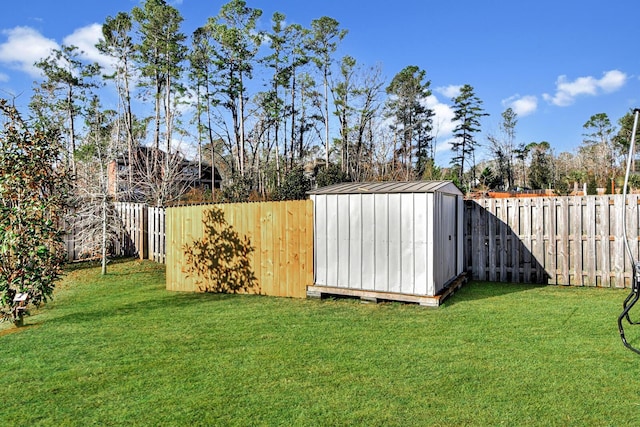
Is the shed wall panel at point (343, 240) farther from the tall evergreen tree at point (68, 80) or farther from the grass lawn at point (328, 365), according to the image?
the tall evergreen tree at point (68, 80)

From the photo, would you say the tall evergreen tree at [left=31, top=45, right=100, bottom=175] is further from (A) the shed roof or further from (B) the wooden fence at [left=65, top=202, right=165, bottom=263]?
(A) the shed roof

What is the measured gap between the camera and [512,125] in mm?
33688

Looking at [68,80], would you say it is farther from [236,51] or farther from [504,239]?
[504,239]

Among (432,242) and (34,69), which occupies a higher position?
(34,69)

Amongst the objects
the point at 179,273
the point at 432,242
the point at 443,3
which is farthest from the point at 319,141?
the point at 432,242

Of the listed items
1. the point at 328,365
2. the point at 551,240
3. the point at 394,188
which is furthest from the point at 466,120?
the point at 328,365

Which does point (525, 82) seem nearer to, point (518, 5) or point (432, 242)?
point (518, 5)

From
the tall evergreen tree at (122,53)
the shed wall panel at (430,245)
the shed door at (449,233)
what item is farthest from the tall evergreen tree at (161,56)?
the shed wall panel at (430,245)

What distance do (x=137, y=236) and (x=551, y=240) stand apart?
10.6 meters

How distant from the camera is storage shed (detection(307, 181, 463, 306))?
584cm

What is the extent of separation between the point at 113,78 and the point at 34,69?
5.08 meters

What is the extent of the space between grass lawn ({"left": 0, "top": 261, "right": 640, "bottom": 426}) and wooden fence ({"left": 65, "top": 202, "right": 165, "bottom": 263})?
5040mm

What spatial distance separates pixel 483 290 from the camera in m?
6.89

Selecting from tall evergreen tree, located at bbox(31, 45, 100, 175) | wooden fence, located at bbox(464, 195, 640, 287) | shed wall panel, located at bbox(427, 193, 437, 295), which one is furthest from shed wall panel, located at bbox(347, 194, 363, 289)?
tall evergreen tree, located at bbox(31, 45, 100, 175)
